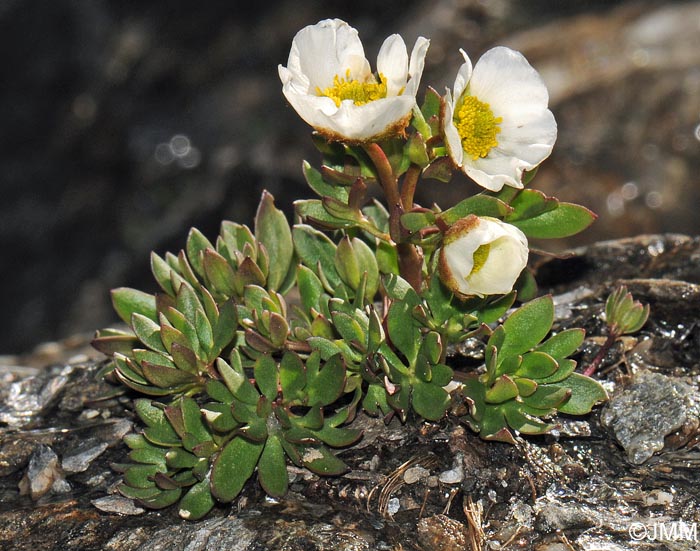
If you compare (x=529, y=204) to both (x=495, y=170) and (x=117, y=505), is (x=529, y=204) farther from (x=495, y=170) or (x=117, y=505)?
(x=117, y=505)

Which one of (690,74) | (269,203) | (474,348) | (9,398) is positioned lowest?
(690,74)

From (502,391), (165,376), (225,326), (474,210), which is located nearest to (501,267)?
(474,210)

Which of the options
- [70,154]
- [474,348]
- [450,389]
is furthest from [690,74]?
[70,154]

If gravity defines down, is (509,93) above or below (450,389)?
above

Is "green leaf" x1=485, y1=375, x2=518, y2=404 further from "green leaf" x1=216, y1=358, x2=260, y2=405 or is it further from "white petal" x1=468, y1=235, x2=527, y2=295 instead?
"green leaf" x1=216, y1=358, x2=260, y2=405

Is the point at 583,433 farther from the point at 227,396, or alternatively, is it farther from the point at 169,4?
the point at 169,4

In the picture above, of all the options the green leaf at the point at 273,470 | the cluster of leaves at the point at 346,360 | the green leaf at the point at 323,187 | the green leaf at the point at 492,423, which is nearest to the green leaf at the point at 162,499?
the cluster of leaves at the point at 346,360
